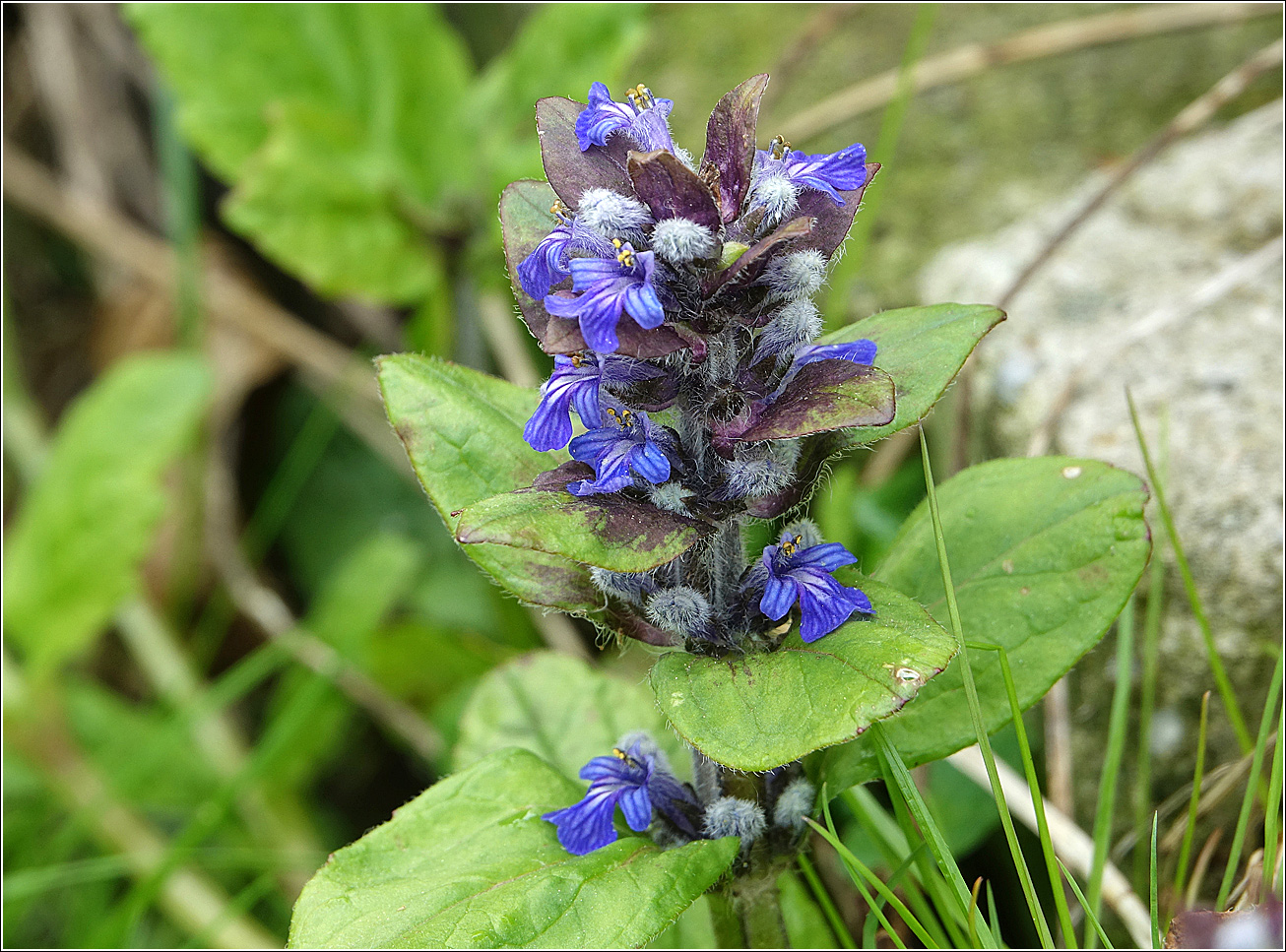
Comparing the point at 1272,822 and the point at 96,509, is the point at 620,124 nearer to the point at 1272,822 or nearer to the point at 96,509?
the point at 1272,822

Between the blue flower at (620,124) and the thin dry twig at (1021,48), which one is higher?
the thin dry twig at (1021,48)

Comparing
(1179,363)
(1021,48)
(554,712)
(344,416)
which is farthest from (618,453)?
(344,416)

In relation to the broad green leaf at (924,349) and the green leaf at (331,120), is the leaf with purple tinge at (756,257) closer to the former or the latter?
the broad green leaf at (924,349)

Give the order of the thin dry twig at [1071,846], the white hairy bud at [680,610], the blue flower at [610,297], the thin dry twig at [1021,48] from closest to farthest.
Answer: the blue flower at [610,297] < the white hairy bud at [680,610] < the thin dry twig at [1071,846] < the thin dry twig at [1021,48]

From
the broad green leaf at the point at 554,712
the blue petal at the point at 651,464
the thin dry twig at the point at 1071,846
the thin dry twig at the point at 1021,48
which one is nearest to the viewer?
the blue petal at the point at 651,464

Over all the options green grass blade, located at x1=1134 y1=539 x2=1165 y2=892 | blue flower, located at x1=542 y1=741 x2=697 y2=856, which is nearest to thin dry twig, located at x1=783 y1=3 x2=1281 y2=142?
green grass blade, located at x1=1134 y1=539 x2=1165 y2=892

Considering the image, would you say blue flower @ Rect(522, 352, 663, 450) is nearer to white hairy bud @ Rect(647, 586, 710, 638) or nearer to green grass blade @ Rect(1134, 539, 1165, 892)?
white hairy bud @ Rect(647, 586, 710, 638)

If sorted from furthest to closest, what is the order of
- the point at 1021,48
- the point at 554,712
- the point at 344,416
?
the point at 344,416 < the point at 1021,48 < the point at 554,712

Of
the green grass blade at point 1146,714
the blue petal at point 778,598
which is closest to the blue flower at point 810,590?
the blue petal at point 778,598
